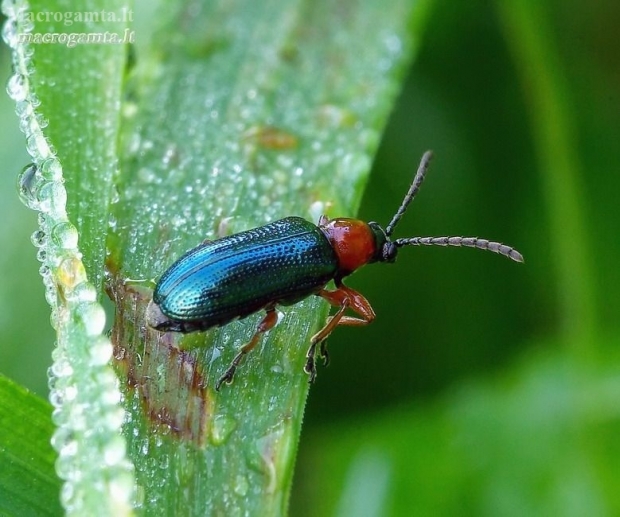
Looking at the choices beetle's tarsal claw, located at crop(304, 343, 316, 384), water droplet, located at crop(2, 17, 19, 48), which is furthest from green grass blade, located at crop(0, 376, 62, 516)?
water droplet, located at crop(2, 17, 19, 48)

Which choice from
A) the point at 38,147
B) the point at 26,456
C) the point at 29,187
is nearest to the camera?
the point at 26,456

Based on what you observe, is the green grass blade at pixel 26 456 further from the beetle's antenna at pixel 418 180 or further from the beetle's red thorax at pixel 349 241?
the beetle's antenna at pixel 418 180

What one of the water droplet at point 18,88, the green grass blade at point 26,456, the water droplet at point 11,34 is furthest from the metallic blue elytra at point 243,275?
the water droplet at point 11,34

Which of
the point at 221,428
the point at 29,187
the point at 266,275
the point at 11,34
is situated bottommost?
the point at 221,428

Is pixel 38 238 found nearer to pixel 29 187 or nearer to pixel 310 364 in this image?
pixel 29 187

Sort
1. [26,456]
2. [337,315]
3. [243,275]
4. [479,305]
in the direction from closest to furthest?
1. [26,456]
2. [243,275]
3. [337,315]
4. [479,305]

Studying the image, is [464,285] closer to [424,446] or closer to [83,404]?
[424,446]

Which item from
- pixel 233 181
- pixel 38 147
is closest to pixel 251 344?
pixel 233 181
